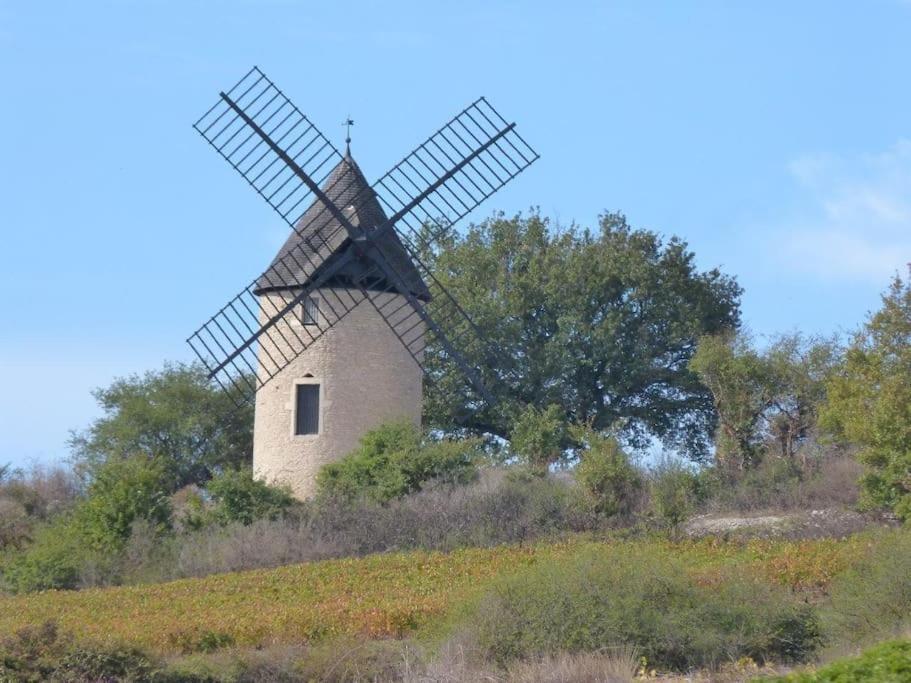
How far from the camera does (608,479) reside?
83.7 feet

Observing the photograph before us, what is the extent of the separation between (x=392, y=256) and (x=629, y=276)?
931 cm

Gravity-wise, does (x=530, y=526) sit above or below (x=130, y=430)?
below

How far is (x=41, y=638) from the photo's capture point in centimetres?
1384

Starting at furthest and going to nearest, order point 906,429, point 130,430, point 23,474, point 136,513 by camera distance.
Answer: point 23,474 < point 130,430 < point 136,513 < point 906,429

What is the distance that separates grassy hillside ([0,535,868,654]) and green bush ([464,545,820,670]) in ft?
4.63

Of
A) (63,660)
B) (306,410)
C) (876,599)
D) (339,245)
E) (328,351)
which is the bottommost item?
(63,660)

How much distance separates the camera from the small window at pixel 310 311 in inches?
1094

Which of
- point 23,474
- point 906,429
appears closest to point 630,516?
point 906,429

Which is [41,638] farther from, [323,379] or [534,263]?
[534,263]

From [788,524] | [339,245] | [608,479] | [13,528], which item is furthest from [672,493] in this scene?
[13,528]

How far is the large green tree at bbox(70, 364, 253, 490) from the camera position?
129 ft

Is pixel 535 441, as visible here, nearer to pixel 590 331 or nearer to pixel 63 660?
pixel 590 331

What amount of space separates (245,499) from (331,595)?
6723mm

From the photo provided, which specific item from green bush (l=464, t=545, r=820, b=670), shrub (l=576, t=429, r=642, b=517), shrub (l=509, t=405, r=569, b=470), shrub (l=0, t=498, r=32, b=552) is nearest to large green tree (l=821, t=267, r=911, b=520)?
shrub (l=576, t=429, r=642, b=517)
